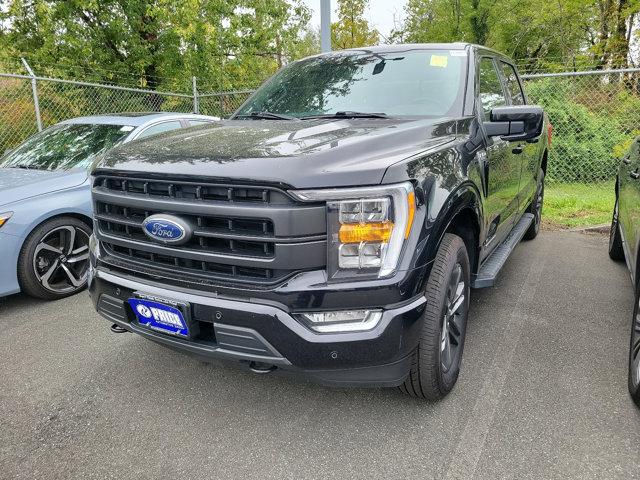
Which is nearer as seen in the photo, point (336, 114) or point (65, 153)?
point (336, 114)

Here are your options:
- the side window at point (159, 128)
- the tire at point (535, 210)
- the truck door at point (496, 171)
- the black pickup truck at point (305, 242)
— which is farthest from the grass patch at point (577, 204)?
the side window at point (159, 128)

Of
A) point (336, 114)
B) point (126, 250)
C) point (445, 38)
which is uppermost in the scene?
point (445, 38)

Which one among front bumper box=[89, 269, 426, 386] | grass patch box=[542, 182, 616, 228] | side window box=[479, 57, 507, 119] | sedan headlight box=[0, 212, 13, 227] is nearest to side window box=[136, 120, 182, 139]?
sedan headlight box=[0, 212, 13, 227]

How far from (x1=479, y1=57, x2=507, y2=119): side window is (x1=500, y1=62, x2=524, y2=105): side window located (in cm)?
38

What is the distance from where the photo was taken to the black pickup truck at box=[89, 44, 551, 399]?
1947mm

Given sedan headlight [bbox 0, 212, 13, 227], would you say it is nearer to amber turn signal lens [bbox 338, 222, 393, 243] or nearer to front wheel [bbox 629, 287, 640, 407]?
amber turn signal lens [bbox 338, 222, 393, 243]

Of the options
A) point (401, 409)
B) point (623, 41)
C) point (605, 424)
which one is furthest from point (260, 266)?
point (623, 41)

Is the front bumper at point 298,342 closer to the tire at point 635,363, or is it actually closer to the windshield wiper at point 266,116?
the tire at point 635,363

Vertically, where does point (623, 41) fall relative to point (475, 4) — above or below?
below

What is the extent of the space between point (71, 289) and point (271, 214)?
3104 millimetres

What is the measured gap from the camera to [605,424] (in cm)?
239

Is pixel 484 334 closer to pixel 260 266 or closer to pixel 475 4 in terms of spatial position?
pixel 260 266

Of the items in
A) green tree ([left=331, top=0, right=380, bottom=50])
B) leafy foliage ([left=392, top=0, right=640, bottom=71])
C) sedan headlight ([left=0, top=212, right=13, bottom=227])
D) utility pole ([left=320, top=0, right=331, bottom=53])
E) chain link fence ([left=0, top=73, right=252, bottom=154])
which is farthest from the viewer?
green tree ([left=331, top=0, right=380, bottom=50])

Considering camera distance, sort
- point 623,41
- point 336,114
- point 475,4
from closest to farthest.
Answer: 1. point 336,114
2. point 623,41
3. point 475,4
